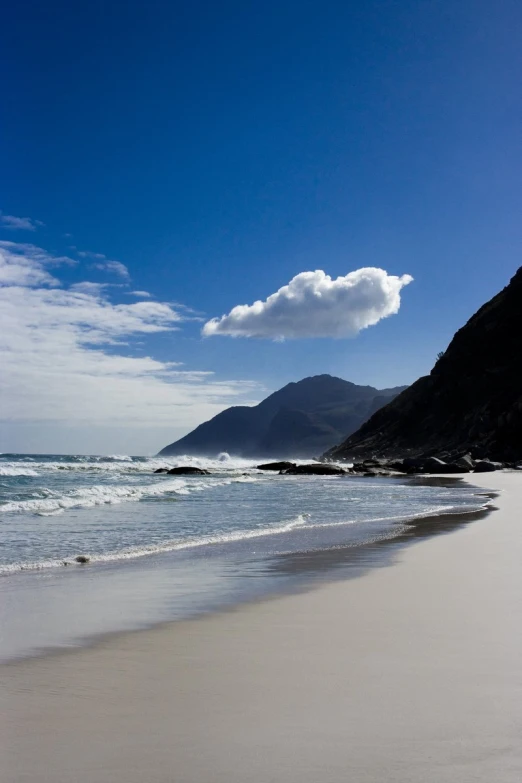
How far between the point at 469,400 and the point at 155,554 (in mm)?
71476

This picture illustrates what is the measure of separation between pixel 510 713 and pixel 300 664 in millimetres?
1605

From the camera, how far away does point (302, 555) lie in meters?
10.9

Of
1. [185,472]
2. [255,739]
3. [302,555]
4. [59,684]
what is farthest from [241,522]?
[185,472]

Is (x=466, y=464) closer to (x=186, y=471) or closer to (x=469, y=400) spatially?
(x=186, y=471)

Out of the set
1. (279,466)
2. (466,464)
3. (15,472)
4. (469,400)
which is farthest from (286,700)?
(469,400)

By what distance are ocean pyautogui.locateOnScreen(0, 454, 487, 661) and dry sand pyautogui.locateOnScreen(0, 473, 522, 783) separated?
0.90 m

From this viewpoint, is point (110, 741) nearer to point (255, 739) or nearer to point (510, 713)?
point (255, 739)

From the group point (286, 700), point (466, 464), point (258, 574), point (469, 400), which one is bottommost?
point (258, 574)

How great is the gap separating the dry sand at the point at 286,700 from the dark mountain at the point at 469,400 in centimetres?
5894

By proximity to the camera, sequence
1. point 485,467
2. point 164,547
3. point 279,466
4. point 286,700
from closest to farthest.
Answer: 1. point 286,700
2. point 164,547
3. point 485,467
4. point 279,466

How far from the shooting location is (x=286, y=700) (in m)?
4.02

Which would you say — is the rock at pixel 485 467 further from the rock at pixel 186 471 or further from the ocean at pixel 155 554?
the ocean at pixel 155 554

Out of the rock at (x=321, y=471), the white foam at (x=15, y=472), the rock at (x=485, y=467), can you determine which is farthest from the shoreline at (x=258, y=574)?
the rock at (x=321, y=471)

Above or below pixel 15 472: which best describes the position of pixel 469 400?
above
